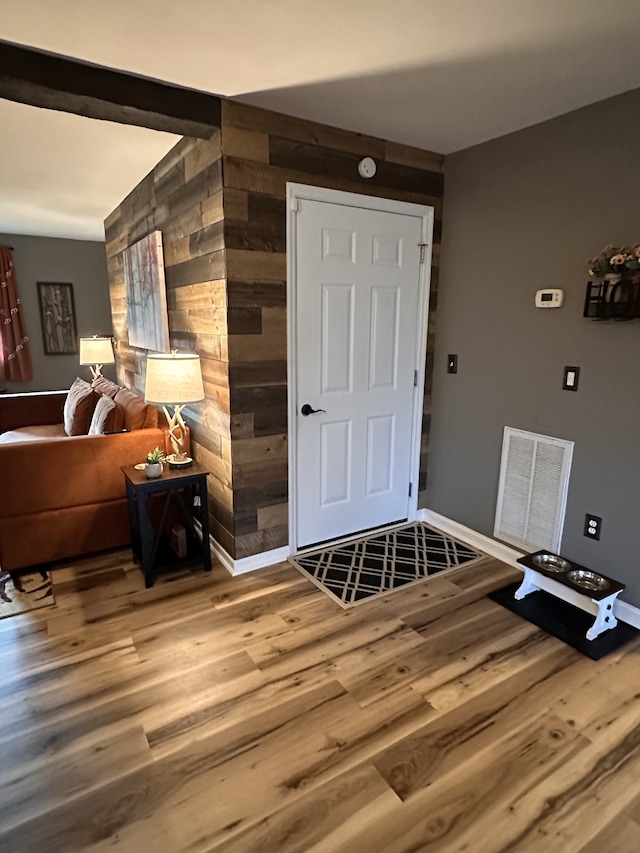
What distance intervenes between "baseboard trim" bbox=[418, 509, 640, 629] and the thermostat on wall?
1406 mm

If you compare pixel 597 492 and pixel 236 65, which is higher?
pixel 236 65

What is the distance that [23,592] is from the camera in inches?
101

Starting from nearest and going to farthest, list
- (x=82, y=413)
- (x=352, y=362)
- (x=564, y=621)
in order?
(x=564, y=621), (x=352, y=362), (x=82, y=413)

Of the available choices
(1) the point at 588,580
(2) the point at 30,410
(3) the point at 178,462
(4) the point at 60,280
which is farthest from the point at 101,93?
(4) the point at 60,280

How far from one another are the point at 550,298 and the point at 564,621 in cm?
162

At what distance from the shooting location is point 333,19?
5.52 ft

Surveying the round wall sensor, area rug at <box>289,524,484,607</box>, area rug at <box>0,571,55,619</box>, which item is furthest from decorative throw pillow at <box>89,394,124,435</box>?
the round wall sensor

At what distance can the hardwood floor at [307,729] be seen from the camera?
56.1 inches

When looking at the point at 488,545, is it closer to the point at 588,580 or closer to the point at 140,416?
the point at 588,580

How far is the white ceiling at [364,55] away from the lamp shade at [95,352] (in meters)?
2.19

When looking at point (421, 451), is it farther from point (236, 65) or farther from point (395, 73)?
point (236, 65)

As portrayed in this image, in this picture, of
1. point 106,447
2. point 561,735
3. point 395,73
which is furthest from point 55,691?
point 395,73

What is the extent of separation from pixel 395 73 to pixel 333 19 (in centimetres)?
46

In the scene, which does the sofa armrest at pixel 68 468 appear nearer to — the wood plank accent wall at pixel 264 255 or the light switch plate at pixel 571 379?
the wood plank accent wall at pixel 264 255
